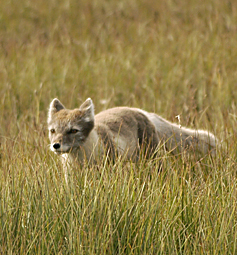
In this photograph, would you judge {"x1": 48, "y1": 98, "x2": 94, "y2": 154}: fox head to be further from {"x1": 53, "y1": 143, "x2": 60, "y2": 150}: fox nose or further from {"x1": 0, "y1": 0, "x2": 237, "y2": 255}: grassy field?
{"x1": 0, "y1": 0, "x2": 237, "y2": 255}: grassy field

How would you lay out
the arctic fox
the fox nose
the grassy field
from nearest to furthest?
the grassy field, the fox nose, the arctic fox

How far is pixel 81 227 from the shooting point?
10.2 ft

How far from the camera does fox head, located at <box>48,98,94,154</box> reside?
4.45 meters

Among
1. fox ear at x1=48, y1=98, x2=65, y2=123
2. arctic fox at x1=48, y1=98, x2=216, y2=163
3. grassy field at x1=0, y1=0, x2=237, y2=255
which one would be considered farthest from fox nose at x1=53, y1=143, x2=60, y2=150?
fox ear at x1=48, y1=98, x2=65, y2=123

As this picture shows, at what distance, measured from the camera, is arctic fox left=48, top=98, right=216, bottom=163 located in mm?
4418

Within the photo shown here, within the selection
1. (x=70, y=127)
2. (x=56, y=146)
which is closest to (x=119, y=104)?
(x=70, y=127)

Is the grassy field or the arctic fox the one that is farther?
the arctic fox

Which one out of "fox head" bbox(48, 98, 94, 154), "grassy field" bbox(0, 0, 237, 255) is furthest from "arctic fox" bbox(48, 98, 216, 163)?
"grassy field" bbox(0, 0, 237, 255)

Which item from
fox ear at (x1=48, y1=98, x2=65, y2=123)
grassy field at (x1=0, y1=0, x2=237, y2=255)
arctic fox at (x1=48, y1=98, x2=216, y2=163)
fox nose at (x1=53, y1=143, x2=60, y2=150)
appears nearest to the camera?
grassy field at (x1=0, y1=0, x2=237, y2=255)

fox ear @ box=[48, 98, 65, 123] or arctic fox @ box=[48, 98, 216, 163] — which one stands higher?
fox ear @ box=[48, 98, 65, 123]

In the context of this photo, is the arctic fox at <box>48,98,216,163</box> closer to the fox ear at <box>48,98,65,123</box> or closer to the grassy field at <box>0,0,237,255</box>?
the fox ear at <box>48,98,65,123</box>

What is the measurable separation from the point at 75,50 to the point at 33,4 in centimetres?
619

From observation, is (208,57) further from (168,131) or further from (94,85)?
(168,131)

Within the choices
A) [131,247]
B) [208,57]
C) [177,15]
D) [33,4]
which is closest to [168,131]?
[131,247]
